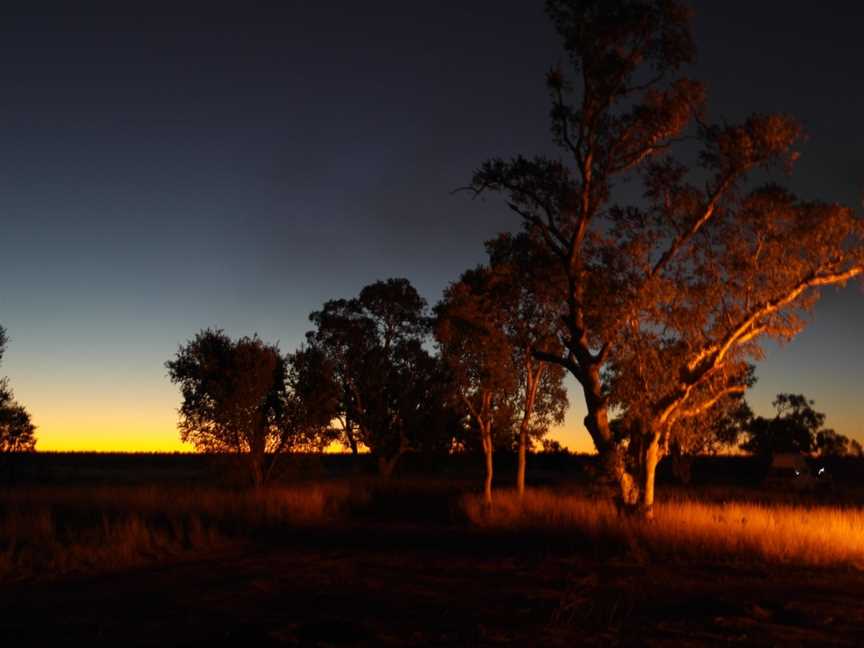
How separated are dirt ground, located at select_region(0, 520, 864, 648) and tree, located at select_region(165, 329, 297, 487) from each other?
12243 millimetres

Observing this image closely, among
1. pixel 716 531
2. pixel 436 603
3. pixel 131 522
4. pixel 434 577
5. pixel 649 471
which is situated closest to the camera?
pixel 436 603

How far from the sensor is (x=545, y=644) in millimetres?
9062

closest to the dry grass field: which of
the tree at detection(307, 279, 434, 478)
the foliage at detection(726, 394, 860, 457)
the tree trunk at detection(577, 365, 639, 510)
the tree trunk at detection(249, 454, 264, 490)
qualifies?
the tree trunk at detection(577, 365, 639, 510)

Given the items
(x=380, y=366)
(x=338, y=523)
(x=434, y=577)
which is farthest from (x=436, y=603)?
(x=380, y=366)

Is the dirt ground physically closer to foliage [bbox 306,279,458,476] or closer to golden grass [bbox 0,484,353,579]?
golden grass [bbox 0,484,353,579]

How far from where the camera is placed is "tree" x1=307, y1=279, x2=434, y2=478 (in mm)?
48094

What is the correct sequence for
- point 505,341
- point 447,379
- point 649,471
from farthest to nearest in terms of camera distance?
point 447,379, point 505,341, point 649,471

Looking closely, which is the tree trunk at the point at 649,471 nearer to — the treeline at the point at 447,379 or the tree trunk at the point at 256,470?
the treeline at the point at 447,379

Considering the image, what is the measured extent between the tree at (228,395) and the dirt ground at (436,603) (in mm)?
12243

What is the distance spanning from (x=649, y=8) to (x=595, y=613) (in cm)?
1503

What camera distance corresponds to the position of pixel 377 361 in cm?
4847

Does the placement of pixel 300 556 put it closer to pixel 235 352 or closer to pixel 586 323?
pixel 586 323

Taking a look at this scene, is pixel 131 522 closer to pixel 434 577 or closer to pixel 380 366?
pixel 434 577

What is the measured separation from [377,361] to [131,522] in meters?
28.9
